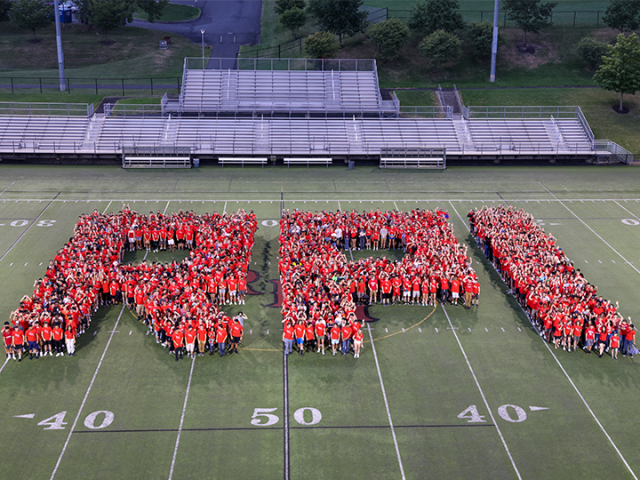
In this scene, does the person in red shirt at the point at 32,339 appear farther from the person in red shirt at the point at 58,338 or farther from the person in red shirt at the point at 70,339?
the person in red shirt at the point at 70,339

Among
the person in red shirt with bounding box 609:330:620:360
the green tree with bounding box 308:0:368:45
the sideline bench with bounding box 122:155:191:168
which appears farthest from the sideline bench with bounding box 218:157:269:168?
the person in red shirt with bounding box 609:330:620:360

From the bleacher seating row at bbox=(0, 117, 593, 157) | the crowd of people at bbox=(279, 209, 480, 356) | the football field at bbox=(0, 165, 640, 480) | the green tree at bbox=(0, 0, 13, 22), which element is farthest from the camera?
the green tree at bbox=(0, 0, 13, 22)

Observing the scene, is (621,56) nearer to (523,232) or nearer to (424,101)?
(424,101)

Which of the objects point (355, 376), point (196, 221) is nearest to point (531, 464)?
point (355, 376)

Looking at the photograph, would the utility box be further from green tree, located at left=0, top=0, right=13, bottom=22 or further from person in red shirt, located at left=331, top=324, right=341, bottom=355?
person in red shirt, located at left=331, top=324, right=341, bottom=355

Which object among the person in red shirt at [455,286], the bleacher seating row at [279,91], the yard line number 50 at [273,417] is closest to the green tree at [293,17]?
the bleacher seating row at [279,91]
